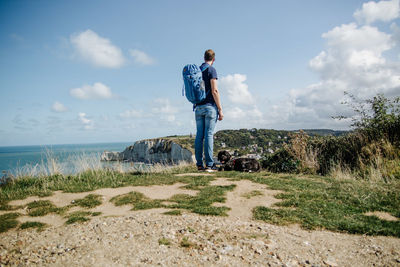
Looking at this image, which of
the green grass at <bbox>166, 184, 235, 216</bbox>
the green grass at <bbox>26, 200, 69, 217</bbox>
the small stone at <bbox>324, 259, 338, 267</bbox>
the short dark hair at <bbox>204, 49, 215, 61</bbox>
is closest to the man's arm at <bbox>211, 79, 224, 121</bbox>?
the short dark hair at <bbox>204, 49, 215, 61</bbox>

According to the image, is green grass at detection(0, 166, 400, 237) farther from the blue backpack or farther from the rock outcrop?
the rock outcrop

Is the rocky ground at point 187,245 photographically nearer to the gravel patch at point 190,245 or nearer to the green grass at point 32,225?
the gravel patch at point 190,245

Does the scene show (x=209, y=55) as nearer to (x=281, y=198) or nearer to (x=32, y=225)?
(x=281, y=198)

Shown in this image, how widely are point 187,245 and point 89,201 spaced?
3.22 m

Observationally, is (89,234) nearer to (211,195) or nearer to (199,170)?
(211,195)

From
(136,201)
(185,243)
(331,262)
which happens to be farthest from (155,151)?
(331,262)

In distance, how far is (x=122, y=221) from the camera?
370 centimetres

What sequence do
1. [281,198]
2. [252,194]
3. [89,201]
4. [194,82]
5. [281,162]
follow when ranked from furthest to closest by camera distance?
[281,162] < [194,82] < [252,194] < [89,201] < [281,198]

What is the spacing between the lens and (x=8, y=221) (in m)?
4.14

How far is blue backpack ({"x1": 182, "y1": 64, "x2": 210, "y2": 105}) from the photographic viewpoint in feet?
22.1

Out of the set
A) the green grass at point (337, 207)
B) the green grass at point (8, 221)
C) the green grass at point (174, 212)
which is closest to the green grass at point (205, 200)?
the green grass at point (174, 212)

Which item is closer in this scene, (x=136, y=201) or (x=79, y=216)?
(x=79, y=216)

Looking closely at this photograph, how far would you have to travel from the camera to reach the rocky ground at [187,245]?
261 centimetres

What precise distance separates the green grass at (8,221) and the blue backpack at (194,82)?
4.82 metres
